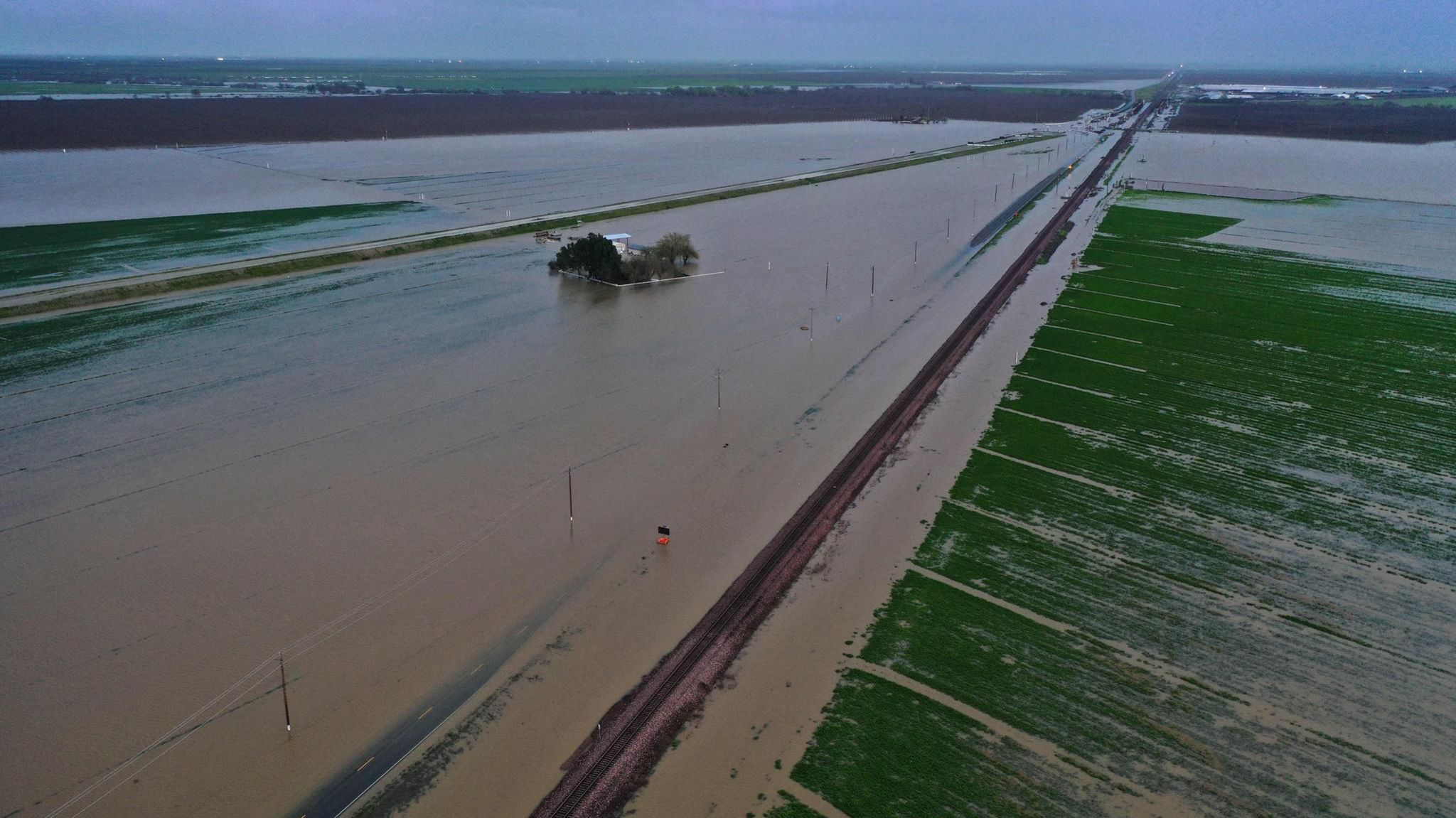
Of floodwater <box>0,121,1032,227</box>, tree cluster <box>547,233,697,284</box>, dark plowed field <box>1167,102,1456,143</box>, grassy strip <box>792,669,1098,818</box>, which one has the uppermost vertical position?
dark plowed field <box>1167,102,1456,143</box>

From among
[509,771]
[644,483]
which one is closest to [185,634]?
[509,771]

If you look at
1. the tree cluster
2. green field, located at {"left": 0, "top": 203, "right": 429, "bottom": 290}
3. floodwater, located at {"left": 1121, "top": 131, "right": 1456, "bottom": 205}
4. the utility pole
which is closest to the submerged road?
the utility pole

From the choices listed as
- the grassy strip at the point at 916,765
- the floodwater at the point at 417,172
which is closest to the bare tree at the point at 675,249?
the floodwater at the point at 417,172

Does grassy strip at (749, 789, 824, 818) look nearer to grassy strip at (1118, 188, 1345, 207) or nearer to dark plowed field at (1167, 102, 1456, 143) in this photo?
grassy strip at (1118, 188, 1345, 207)

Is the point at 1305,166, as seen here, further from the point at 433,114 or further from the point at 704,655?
the point at 433,114

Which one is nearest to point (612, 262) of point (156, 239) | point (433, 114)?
point (156, 239)

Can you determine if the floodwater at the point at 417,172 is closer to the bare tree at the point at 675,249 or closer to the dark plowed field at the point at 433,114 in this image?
the dark plowed field at the point at 433,114
